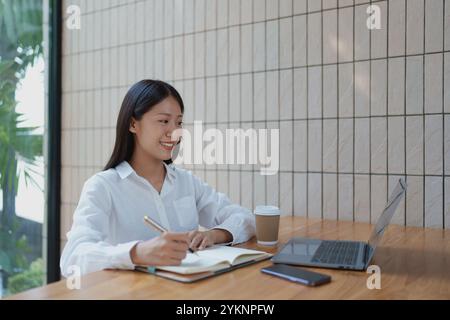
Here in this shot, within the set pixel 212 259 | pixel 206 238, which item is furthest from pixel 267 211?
pixel 212 259

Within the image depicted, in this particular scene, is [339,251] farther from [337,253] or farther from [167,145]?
[167,145]

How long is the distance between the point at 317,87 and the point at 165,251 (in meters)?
1.26

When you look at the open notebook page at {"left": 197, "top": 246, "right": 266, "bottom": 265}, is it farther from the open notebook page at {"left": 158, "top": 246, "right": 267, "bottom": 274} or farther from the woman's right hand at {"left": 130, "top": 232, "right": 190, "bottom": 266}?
the woman's right hand at {"left": 130, "top": 232, "right": 190, "bottom": 266}

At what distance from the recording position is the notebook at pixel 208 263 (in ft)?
3.17

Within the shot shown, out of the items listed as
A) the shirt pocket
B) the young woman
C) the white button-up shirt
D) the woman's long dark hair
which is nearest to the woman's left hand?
the young woman

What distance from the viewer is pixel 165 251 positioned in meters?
0.99

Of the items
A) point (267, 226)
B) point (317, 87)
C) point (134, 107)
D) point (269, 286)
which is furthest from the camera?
point (317, 87)

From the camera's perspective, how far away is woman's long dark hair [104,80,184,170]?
1.44 m

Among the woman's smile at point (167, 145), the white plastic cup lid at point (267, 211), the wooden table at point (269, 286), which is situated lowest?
the wooden table at point (269, 286)

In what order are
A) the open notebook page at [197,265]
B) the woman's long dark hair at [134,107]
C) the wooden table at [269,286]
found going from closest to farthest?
1. the wooden table at [269,286]
2. the open notebook page at [197,265]
3. the woman's long dark hair at [134,107]

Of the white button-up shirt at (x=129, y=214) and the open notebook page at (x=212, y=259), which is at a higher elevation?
the white button-up shirt at (x=129, y=214)

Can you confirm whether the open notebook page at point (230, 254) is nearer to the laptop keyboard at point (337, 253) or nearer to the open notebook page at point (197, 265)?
the open notebook page at point (197, 265)

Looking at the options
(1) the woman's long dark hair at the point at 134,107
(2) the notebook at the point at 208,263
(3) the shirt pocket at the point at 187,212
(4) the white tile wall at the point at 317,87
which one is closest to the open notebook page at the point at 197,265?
(2) the notebook at the point at 208,263
